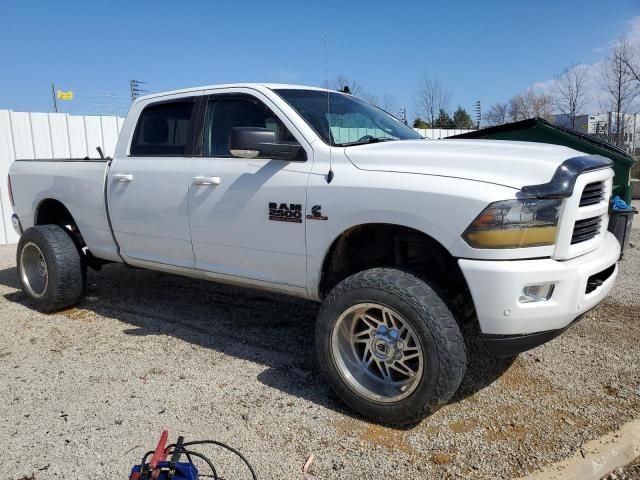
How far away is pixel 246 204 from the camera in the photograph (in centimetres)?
Answer: 364

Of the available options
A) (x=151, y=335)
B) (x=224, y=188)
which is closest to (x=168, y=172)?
(x=224, y=188)

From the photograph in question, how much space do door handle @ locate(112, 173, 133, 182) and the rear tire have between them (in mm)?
1073

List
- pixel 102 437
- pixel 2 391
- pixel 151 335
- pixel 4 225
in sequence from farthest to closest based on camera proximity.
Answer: pixel 4 225 → pixel 151 335 → pixel 2 391 → pixel 102 437

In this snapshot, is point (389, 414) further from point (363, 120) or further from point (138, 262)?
point (138, 262)

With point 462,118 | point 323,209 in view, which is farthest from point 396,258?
point 462,118

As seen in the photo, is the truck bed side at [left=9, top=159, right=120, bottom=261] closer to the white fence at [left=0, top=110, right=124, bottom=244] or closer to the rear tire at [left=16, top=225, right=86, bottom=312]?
the rear tire at [left=16, top=225, right=86, bottom=312]

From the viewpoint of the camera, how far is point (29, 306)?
5488 millimetres

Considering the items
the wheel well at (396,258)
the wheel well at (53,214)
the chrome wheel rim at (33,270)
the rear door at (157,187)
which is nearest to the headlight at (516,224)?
the wheel well at (396,258)

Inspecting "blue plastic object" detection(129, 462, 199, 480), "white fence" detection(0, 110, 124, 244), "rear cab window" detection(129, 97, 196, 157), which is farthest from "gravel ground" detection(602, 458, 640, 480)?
"white fence" detection(0, 110, 124, 244)

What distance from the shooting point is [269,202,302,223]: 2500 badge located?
3.37 meters

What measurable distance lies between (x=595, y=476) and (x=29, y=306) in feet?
17.2

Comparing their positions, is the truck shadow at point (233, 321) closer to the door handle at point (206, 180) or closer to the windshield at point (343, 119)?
→ the door handle at point (206, 180)

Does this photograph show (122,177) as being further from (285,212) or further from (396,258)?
(396,258)

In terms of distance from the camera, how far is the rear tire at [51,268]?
16.5 ft
